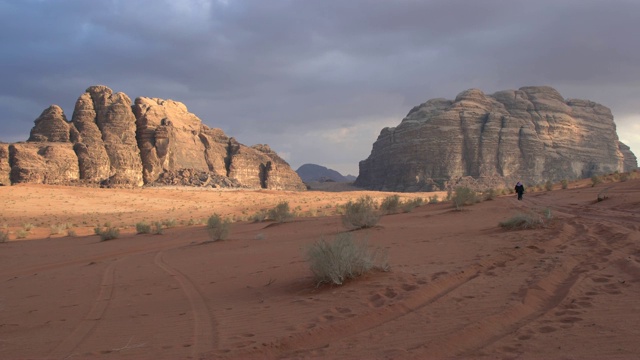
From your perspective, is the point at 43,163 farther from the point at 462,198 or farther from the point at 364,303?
the point at 364,303

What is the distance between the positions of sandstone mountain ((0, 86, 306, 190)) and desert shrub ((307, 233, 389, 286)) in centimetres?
5693

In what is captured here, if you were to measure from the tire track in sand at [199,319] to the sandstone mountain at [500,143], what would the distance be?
81.6 metres

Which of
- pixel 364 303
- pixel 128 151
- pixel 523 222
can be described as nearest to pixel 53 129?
pixel 128 151

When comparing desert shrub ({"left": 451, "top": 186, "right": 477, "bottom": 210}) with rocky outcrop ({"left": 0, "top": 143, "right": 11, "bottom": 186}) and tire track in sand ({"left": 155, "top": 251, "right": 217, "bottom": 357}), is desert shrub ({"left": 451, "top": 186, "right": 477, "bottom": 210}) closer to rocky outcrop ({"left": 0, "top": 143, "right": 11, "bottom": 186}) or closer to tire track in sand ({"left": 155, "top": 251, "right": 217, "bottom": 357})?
tire track in sand ({"left": 155, "top": 251, "right": 217, "bottom": 357})

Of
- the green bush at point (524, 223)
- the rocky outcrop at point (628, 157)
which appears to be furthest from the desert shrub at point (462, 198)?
the rocky outcrop at point (628, 157)

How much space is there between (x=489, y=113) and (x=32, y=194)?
277ft

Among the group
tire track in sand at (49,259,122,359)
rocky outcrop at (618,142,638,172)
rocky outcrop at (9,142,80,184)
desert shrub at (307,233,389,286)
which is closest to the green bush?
desert shrub at (307,233,389,286)

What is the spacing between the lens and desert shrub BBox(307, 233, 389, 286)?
20.8ft

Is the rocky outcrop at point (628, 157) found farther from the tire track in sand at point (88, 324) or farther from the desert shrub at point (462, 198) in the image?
the tire track in sand at point (88, 324)

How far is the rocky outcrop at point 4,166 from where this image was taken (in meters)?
52.2

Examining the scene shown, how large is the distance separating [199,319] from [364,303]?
1.92 metres

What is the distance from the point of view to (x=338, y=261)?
20.9 ft

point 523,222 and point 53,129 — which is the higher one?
point 53,129

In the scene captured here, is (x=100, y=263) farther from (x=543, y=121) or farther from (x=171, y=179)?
(x=543, y=121)
